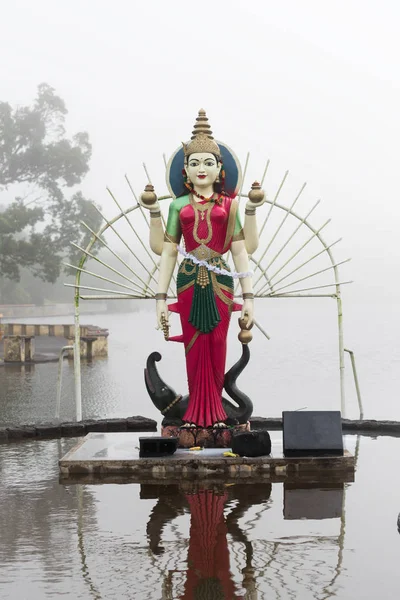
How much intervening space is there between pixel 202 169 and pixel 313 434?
9.25ft

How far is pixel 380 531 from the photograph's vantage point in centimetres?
732

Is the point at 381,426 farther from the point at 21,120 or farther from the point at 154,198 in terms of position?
the point at 21,120

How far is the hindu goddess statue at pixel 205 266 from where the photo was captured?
10.0m

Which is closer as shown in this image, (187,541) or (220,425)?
(187,541)

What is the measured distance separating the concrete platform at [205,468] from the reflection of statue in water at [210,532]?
364mm

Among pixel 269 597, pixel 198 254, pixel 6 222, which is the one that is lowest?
pixel 269 597

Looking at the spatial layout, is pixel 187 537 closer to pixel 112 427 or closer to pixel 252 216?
pixel 252 216

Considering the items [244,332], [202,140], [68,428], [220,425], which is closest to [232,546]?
[220,425]

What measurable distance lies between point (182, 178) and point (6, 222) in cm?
2341

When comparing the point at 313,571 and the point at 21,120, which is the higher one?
the point at 21,120

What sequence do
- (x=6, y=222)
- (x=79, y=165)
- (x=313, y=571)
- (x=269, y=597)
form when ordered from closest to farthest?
(x=269, y=597)
(x=313, y=571)
(x=6, y=222)
(x=79, y=165)

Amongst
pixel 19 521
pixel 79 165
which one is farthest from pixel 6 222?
pixel 19 521

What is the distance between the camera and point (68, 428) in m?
12.1

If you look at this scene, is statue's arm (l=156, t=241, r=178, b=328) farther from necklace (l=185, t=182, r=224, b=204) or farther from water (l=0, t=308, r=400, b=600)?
water (l=0, t=308, r=400, b=600)
